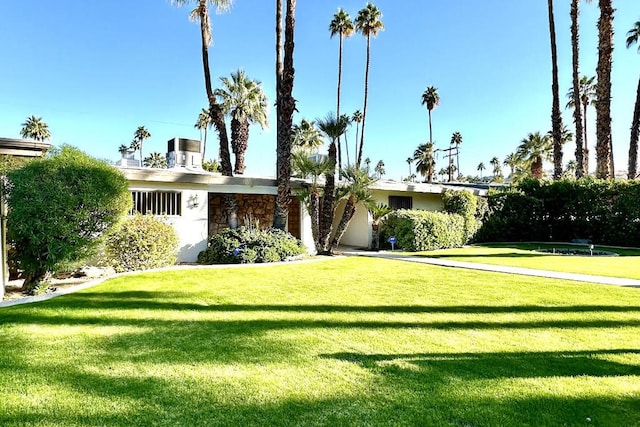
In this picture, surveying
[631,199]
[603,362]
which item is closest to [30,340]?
[603,362]

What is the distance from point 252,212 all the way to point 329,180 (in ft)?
14.7

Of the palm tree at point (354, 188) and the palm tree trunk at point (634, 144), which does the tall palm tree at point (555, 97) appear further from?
the palm tree at point (354, 188)

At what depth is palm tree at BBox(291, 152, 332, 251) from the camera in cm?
1417

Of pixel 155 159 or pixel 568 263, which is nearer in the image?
pixel 568 263

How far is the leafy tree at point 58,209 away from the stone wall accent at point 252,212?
315 inches

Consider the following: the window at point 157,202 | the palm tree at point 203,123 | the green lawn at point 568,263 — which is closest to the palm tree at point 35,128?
the palm tree at point 203,123

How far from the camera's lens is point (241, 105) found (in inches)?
910

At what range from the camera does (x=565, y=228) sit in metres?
20.6

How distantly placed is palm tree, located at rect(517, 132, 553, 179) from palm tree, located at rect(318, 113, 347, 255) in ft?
110

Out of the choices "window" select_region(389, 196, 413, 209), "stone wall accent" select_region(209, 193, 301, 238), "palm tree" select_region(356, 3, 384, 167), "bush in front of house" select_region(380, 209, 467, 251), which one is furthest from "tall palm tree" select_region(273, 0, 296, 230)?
"palm tree" select_region(356, 3, 384, 167)

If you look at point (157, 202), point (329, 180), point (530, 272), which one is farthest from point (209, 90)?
point (530, 272)

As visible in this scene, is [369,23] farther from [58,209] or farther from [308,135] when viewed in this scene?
[58,209]

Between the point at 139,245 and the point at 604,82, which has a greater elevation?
the point at 604,82

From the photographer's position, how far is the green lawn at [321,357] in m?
3.24
